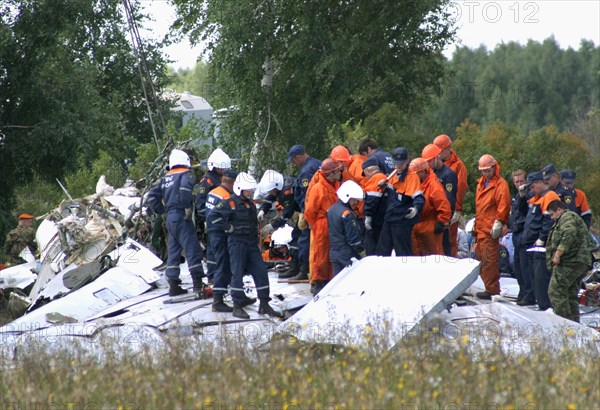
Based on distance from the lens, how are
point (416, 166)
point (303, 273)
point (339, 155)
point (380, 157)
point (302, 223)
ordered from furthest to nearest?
1. point (303, 273)
2. point (380, 157)
3. point (339, 155)
4. point (302, 223)
5. point (416, 166)

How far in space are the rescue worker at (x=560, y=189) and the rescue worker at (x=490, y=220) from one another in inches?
23.6

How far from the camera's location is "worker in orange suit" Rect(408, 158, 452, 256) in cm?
1354

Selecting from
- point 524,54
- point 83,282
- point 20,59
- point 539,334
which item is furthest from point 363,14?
point 524,54

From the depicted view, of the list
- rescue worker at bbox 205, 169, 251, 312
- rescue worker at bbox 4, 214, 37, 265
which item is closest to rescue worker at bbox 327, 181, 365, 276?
rescue worker at bbox 205, 169, 251, 312

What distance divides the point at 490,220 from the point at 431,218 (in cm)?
90

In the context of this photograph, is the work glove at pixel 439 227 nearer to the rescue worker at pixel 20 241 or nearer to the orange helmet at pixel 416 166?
the orange helmet at pixel 416 166

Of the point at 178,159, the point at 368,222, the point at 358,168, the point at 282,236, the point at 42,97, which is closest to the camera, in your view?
the point at 368,222

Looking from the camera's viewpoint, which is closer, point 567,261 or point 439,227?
point 567,261

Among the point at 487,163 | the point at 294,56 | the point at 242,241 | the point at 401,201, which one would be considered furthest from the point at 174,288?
the point at 294,56

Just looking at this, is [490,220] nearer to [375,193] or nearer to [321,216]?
[375,193]

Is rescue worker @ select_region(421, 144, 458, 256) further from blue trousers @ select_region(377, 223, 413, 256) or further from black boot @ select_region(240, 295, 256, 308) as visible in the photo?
black boot @ select_region(240, 295, 256, 308)

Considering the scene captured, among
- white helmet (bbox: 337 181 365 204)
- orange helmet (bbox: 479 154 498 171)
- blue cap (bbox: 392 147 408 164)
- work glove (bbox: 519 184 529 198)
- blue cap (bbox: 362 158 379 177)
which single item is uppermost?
blue cap (bbox: 392 147 408 164)

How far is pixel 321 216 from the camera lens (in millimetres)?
13297

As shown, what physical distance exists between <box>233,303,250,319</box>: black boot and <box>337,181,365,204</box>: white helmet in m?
1.76
